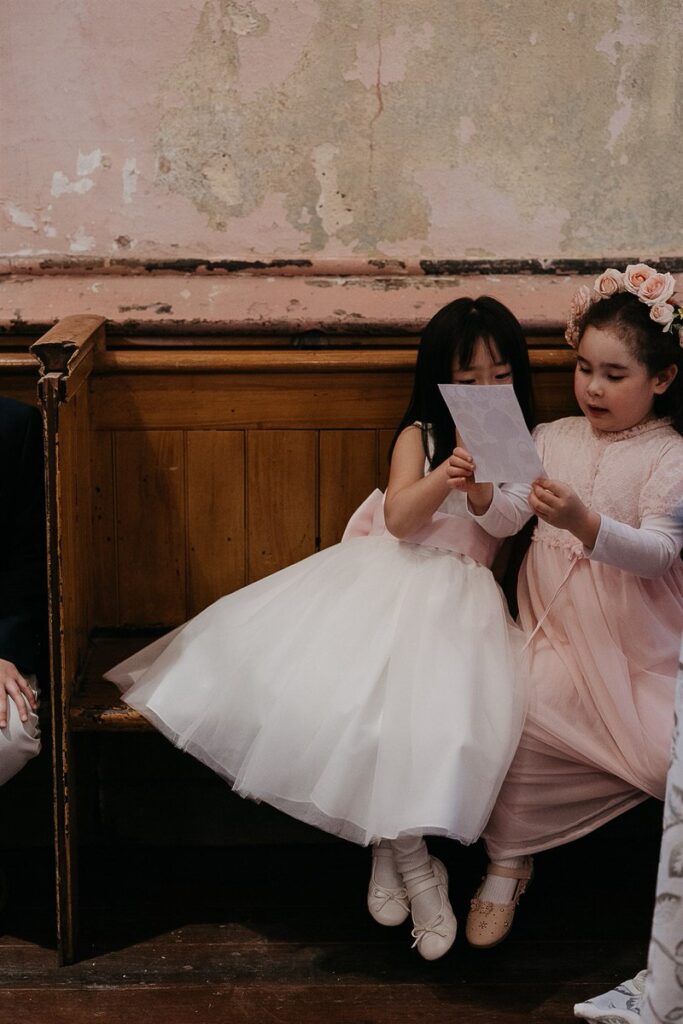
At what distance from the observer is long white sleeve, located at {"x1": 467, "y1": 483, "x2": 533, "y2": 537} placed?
6.98 ft

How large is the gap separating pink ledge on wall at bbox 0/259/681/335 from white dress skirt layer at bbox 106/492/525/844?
1.66 feet

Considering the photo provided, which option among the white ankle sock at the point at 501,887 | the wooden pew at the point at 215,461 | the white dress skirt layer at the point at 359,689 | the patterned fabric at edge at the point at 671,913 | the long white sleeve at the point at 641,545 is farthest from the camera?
the wooden pew at the point at 215,461

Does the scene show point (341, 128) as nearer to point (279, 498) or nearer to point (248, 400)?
point (248, 400)

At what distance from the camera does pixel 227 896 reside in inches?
89.7

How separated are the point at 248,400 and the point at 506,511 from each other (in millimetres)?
608

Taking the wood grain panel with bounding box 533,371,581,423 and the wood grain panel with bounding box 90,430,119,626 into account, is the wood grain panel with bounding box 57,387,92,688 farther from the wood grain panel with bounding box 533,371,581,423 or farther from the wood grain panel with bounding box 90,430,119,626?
the wood grain panel with bounding box 533,371,581,423

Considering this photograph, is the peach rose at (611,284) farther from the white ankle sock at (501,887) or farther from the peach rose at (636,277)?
the white ankle sock at (501,887)

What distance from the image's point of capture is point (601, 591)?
82.2 inches

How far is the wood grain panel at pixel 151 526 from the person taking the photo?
2422 millimetres

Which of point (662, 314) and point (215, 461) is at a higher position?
point (662, 314)

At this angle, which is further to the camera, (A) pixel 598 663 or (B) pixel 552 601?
(B) pixel 552 601

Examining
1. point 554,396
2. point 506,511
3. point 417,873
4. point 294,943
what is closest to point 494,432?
point 506,511

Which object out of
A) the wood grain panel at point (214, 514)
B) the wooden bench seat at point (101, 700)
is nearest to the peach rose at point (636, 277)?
the wood grain panel at point (214, 514)

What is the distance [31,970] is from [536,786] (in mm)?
927
